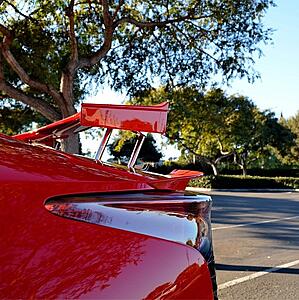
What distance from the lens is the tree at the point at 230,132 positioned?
93.7 feet

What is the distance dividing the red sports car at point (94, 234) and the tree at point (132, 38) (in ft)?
31.3

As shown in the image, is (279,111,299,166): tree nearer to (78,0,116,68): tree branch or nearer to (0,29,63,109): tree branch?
(78,0,116,68): tree branch

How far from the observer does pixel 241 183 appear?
29672 mm

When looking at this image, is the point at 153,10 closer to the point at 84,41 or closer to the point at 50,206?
the point at 84,41

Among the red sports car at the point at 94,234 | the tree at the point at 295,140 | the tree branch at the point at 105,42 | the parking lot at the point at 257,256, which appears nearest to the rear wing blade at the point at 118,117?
the red sports car at the point at 94,234

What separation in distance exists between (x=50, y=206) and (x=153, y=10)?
37.3 ft

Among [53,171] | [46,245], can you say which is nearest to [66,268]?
[46,245]

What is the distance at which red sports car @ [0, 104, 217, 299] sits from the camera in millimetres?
1270

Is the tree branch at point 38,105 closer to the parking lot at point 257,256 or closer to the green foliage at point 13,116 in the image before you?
the parking lot at point 257,256

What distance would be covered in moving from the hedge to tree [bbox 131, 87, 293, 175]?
3191 mm

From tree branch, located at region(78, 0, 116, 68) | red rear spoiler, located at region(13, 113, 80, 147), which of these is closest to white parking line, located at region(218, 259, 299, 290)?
red rear spoiler, located at region(13, 113, 80, 147)

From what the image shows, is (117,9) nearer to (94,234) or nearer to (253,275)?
(253,275)

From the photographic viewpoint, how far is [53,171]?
153cm

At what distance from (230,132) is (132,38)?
20.7 m
